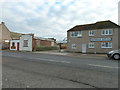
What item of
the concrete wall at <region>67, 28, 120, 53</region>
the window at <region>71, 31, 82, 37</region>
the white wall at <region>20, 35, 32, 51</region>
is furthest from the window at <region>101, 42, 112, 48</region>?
the white wall at <region>20, 35, 32, 51</region>

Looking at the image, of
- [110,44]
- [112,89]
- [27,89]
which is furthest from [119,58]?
[27,89]

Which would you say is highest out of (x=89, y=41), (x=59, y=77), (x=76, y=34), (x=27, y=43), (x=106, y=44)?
(x=76, y=34)

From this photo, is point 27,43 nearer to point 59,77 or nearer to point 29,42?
point 29,42

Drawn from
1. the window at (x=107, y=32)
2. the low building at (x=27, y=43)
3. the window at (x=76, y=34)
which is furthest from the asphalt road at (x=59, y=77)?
the low building at (x=27, y=43)

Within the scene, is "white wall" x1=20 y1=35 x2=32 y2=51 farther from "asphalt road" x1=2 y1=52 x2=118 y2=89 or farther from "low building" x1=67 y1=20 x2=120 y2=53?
"asphalt road" x1=2 y1=52 x2=118 y2=89

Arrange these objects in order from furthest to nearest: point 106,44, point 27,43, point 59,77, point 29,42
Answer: point 27,43, point 29,42, point 106,44, point 59,77

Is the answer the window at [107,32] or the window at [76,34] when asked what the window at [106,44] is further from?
the window at [76,34]

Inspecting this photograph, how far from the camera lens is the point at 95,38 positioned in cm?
2312

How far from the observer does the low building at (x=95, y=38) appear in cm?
2162

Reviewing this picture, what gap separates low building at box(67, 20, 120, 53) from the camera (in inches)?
851

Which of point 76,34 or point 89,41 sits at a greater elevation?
point 76,34

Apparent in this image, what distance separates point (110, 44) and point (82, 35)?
254 inches

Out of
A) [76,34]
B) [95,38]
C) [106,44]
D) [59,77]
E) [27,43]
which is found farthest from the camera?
[27,43]

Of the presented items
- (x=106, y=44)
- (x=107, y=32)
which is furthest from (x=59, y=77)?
(x=107, y=32)
